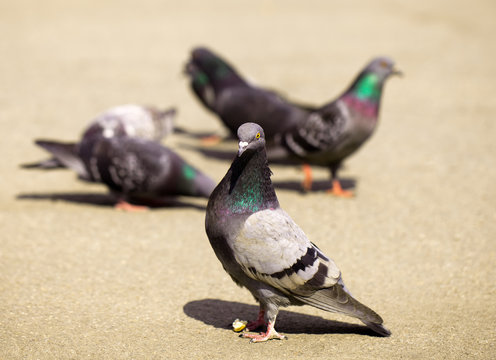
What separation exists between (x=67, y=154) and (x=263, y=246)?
3.93m

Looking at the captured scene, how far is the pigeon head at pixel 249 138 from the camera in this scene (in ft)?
13.5

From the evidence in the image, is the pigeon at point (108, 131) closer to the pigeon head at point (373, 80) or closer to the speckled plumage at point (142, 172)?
the speckled plumage at point (142, 172)

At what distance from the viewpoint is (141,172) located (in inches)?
275

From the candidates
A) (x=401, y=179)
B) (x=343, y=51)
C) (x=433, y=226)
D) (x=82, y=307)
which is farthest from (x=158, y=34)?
(x=82, y=307)

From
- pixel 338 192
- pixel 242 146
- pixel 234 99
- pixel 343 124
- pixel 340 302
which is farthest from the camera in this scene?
pixel 234 99

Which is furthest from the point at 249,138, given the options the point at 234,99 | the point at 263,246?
the point at 234,99

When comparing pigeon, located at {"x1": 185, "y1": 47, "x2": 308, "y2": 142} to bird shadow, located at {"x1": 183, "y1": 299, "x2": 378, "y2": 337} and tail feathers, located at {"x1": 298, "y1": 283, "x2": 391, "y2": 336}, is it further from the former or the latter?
tail feathers, located at {"x1": 298, "y1": 283, "x2": 391, "y2": 336}

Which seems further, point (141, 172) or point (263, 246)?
point (141, 172)

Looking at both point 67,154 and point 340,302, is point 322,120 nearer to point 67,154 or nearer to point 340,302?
point 67,154

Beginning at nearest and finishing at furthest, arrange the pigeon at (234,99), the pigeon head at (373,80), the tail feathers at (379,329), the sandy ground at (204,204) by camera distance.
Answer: the tail feathers at (379,329), the sandy ground at (204,204), the pigeon head at (373,80), the pigeon at (234,99)

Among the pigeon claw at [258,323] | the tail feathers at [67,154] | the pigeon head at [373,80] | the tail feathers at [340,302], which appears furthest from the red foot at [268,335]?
the pigeon head at [373,80]

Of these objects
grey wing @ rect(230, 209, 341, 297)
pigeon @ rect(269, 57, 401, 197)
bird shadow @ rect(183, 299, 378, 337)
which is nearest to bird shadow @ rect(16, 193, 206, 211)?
pigeon @ rect(269, 57, 401, 197)

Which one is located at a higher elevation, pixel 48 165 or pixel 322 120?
pixel 322 120

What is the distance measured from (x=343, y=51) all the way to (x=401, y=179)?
19.9ft
